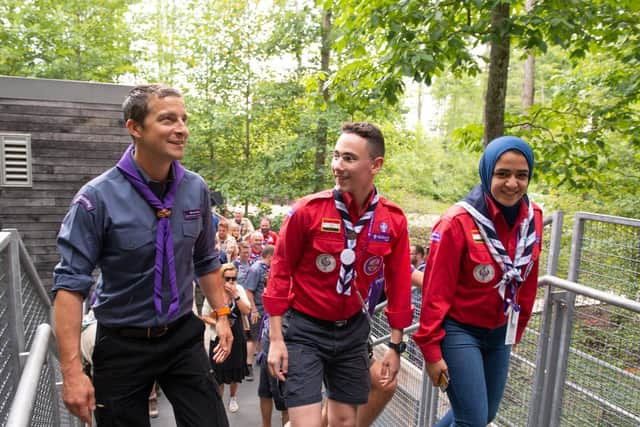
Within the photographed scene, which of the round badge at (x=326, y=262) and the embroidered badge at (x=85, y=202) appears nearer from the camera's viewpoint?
the embroidered badge at (x=85, y=202)

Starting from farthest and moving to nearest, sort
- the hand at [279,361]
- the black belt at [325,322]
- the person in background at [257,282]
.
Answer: the person in background at [257,282]
the black belt at [325,322]
the hand at [279,361]

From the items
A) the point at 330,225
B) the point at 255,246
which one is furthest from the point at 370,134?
the point at 255,246

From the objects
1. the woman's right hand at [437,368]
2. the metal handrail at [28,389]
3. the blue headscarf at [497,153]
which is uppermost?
the blue headscarf at [497,153]

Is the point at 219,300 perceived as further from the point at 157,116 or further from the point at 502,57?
the point at 502,57

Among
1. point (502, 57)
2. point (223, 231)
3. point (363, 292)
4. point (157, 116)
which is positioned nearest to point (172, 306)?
point (157, 116)

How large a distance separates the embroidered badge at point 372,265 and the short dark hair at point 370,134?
581 mm

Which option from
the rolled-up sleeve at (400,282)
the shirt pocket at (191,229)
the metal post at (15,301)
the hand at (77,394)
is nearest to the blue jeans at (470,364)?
the rolled-up sleeve at (400,282)

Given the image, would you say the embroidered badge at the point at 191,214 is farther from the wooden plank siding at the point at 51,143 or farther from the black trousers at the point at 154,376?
the wooden plank siding at the point at 51,143

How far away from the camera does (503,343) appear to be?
2910mm

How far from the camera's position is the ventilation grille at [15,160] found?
8.15m

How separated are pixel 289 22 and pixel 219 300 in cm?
1273

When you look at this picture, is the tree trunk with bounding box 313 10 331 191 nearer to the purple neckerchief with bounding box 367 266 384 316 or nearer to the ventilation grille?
the ventilation grille

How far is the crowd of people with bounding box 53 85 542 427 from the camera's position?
7.93ft

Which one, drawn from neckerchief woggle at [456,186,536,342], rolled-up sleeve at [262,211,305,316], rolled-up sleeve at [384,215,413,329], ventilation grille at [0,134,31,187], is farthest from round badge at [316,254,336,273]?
ventilation grille at [0,134,31,187]
